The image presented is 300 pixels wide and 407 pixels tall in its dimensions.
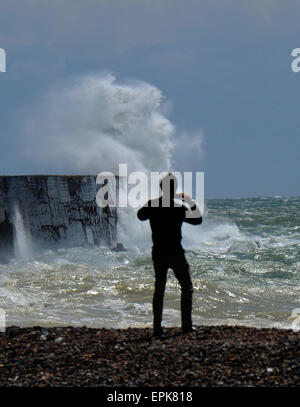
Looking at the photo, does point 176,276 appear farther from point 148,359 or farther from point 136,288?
point 136,288

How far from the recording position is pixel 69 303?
10406 mm

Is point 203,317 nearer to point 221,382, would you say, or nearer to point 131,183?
point 221,382

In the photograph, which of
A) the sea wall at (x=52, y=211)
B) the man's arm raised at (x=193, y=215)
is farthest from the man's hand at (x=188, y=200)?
the sea wall at (x=52, y=211)

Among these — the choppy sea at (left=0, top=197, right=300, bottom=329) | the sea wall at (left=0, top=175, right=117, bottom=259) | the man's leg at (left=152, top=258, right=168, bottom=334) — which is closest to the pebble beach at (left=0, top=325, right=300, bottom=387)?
the man's leg at (left=152, top=258, right=168, bottom=334)

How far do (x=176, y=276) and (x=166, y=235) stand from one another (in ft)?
1.48

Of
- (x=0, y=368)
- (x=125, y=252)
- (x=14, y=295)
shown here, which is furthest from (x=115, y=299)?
(x=125, y=252)

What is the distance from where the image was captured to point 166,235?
251 inches

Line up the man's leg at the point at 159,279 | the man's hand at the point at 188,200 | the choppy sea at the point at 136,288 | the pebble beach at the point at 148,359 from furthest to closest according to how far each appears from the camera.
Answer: the choppy sea at the point at 136,288
the man's hand at the point at 188,200
the man's leg at the point at 159,279
the pebble beach at the point at 148,359

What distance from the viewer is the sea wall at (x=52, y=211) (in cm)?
1600

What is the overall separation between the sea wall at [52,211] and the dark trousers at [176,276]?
10.1 m

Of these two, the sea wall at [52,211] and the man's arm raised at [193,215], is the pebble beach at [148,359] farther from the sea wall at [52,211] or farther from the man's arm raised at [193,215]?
the sea wall at [52,211]

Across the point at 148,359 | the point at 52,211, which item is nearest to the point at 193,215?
the point at 148,359

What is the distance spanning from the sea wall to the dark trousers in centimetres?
1010
